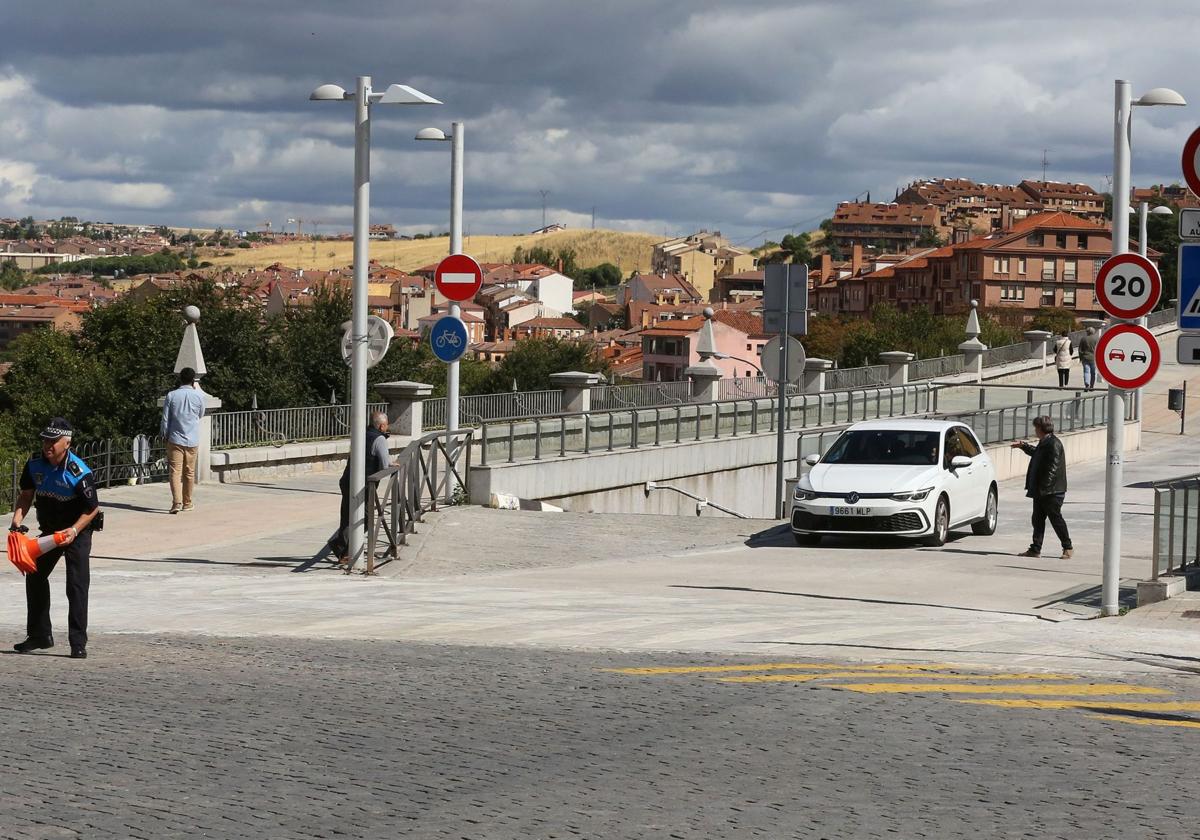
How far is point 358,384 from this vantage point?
59.7 ft

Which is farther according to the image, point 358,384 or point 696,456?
point 696,456

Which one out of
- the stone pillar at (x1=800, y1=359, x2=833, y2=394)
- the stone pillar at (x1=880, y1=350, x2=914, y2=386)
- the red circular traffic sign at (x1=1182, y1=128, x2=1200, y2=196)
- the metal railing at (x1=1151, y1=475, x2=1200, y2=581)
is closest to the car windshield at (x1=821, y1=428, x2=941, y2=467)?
the metal railing at (x1=1151, y1=475, x2=1200, y2=581)

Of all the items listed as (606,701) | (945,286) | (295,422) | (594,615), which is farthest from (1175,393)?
(945,286)

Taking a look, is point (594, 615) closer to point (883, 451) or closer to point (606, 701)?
point (606, 701)

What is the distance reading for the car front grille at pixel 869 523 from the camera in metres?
21.2

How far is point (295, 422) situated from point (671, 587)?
14.1 meters

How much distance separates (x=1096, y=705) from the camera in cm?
1027

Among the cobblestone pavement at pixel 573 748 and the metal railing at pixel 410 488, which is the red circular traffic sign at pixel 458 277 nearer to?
the metal railing at pixel 410 488

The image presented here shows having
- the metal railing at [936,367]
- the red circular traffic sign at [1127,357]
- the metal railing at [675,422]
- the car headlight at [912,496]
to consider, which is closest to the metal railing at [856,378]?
the metal railing at [936,367]

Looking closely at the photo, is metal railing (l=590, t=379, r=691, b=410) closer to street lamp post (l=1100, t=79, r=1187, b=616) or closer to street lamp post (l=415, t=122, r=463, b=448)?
street lamp post (l=415, t=122, r=463, b=448)

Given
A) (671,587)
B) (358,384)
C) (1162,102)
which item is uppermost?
(1162,102)

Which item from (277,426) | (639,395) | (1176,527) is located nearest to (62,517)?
(1176,527)

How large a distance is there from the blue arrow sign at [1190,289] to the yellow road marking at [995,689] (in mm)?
2827

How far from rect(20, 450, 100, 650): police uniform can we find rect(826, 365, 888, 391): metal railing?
3998 cm
